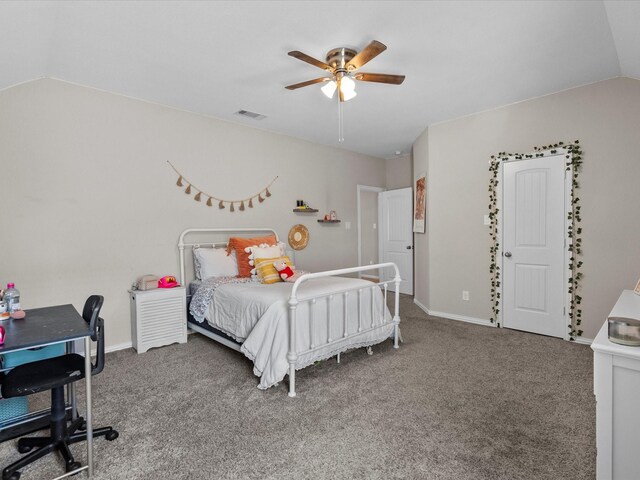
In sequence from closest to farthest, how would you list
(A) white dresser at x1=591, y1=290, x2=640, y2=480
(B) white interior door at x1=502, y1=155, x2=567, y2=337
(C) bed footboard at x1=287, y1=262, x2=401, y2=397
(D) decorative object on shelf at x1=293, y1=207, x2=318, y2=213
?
Answer: (A) white dresser at x1=591, y1=290, x2=640, y2=480 < (C) bed footboard at x1=287, y1=262, x2=401, y2=397 < (B) white interior door at x1=502, y1=155, x2=567, y2=337 < (D) decorative object on shelf at x1=293, y1=207, x2=318, y2=213

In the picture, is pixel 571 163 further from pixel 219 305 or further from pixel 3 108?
pixel 3 108

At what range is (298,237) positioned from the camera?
507cm

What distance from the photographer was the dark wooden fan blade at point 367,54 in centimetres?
210

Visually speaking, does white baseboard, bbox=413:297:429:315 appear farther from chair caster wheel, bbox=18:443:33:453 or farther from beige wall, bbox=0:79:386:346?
chair caster wheel, bbox=18:443:33:453

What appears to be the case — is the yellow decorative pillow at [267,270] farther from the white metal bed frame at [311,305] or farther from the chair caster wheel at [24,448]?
the chair caster wheel at [24,448]

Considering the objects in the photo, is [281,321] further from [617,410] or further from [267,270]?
[617,410]

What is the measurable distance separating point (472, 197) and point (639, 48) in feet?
6.49

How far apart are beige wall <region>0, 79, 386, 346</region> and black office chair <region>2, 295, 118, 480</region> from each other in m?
1.56

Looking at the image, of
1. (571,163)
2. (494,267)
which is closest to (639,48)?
(571,163)

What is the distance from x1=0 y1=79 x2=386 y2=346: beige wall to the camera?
2.92 meters

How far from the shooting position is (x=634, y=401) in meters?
1.10

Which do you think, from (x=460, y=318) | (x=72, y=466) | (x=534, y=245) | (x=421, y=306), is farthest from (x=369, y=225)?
(x=72, y=466)

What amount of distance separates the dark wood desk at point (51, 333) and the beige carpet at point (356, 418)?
0.34 metres

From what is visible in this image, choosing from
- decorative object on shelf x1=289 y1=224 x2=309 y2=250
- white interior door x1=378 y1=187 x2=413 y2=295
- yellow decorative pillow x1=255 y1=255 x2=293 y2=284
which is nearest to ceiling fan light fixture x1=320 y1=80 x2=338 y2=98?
yellow decorative pillow x1=255 y1=255 x2=293 y2=284
